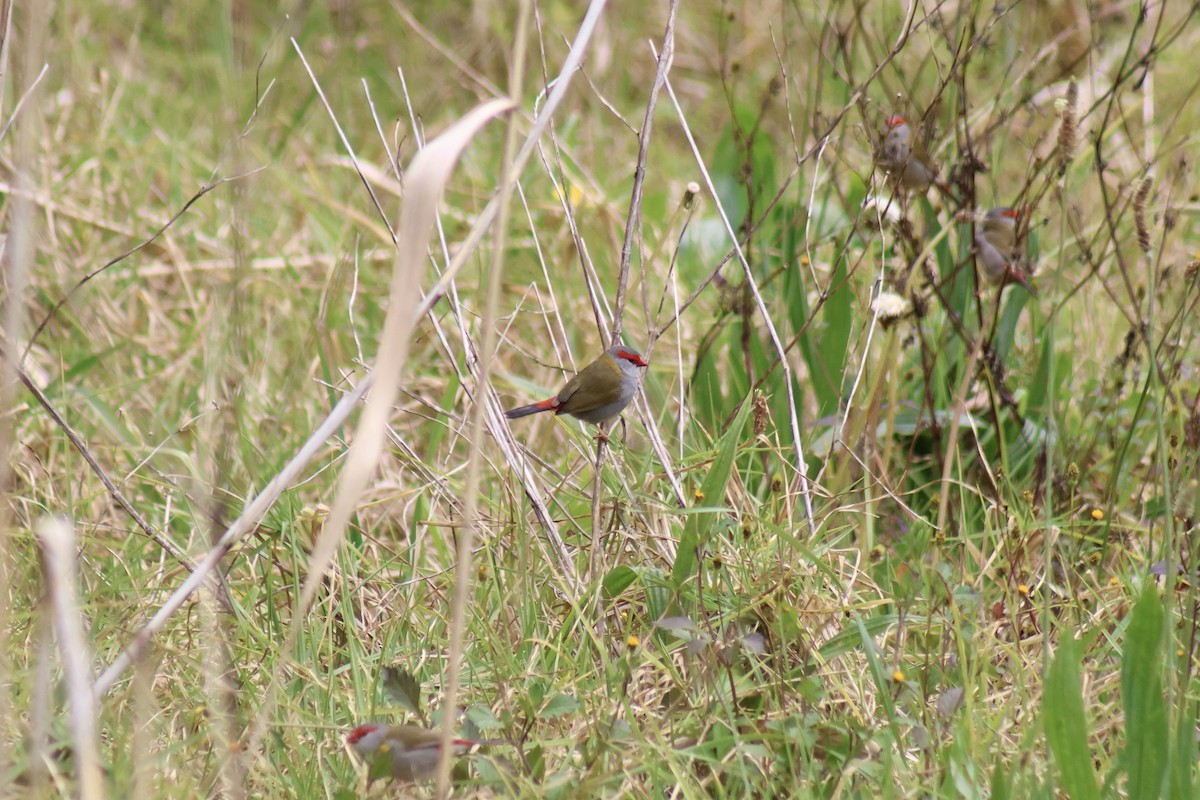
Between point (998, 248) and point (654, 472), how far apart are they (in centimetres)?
102

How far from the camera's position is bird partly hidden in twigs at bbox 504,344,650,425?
95.3 inches

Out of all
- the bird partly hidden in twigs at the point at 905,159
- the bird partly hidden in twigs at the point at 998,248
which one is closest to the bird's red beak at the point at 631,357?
the bird partly hidden in twigs at the point at 905,159

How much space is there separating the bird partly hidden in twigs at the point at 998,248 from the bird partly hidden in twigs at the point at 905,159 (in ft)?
0.42

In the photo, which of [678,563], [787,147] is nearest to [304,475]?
[678,563]

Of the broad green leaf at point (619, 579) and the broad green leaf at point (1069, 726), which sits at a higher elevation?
the broad green leaf at point (1069, 726)

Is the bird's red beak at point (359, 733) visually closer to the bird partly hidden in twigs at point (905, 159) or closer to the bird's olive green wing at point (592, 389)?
the bird's olive green wing at point (592, 389)

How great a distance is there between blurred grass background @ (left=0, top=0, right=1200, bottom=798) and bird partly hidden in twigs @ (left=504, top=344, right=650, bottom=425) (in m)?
0.07

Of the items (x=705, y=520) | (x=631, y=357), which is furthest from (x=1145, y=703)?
(x=631, y=357)

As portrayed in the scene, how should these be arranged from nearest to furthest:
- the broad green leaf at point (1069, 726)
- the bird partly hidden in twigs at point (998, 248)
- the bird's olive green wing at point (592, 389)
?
the broad green leaf at point (1069, 726) → the bird's olive green wing at point (592, 389) → the bird partly hidden in twigs at point (998, 248)

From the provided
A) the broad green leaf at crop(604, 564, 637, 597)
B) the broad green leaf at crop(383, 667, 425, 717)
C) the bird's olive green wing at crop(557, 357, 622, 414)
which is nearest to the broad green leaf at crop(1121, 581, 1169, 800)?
the broad green leaf at crop(604, 564, 637, 597)

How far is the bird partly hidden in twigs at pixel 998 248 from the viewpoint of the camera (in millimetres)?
2727

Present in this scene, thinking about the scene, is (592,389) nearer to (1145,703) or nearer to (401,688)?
(401,688)

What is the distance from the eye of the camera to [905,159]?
2.53 m

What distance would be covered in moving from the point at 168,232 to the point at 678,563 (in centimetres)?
255
